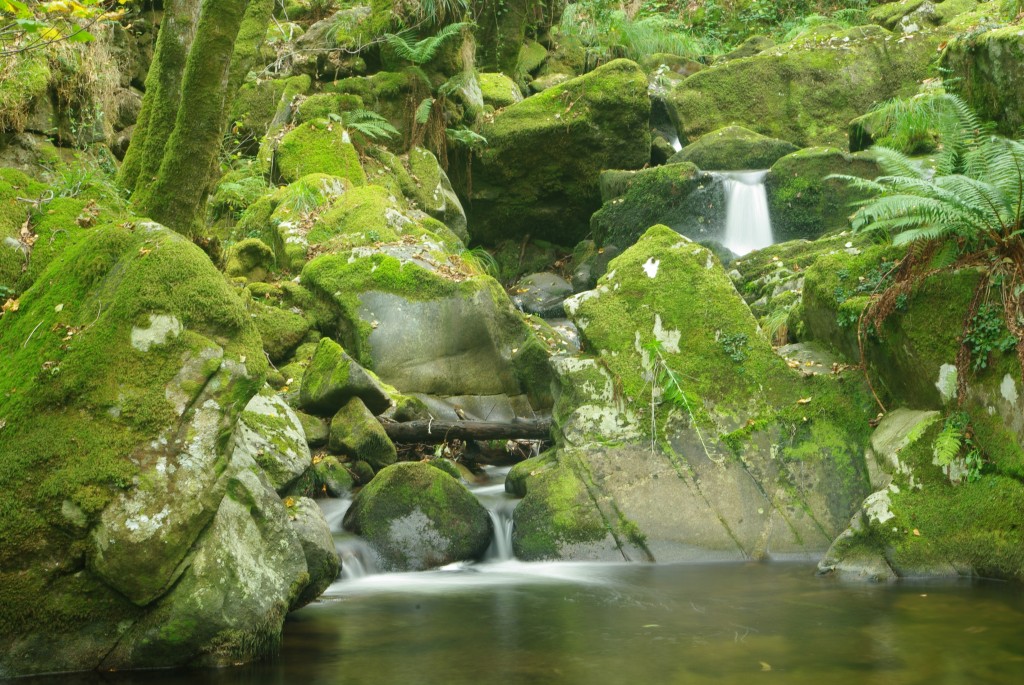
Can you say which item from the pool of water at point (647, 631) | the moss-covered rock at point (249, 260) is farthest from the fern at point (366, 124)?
the pool of water at point (647, 631)

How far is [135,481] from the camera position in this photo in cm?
411

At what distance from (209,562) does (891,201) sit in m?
4.89

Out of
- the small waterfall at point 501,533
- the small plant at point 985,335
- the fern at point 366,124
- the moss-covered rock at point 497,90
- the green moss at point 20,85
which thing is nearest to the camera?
the small plant at point 985,335

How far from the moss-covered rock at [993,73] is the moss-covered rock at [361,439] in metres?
5.88

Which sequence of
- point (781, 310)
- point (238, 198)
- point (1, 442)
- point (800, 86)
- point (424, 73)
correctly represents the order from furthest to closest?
point (800, 86) < point (424, 73) < point (238, 198) < point (781, 310) < point (1, 442)

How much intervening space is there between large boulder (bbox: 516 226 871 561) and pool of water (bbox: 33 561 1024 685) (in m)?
0.36

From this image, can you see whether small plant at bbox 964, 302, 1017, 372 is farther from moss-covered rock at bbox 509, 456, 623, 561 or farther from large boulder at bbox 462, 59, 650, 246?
large boulder at bbox 462, 59, 650, 246

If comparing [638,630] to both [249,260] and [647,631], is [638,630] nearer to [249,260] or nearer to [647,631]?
[647,631]

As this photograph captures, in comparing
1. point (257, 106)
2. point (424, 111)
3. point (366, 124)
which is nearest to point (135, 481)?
point (366, 124)

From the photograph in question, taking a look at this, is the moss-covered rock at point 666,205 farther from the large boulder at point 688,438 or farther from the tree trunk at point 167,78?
the tree trunk at point 167,78

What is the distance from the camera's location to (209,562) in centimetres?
432

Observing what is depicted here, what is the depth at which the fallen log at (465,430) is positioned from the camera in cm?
835

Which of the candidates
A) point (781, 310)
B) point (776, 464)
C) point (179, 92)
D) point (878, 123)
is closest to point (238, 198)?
point (179, 92)

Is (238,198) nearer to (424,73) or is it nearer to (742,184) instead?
(424,73)
